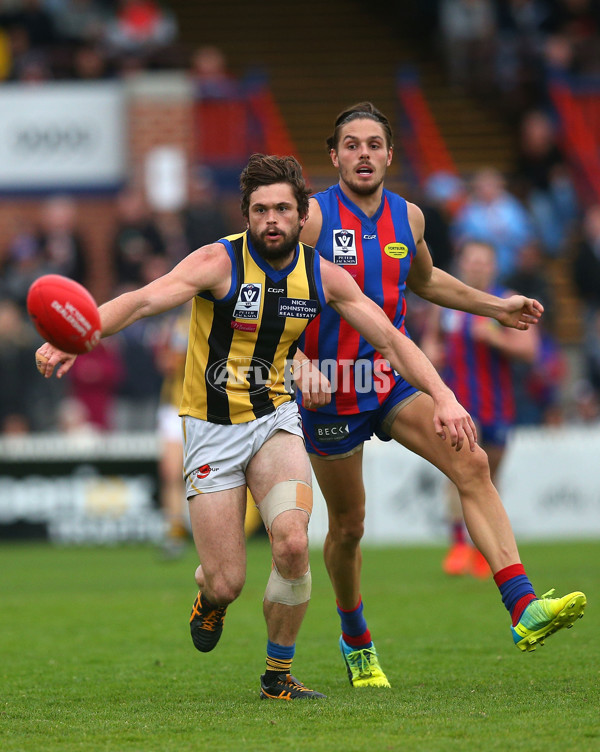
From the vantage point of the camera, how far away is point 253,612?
895cm

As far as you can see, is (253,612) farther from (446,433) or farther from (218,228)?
(218,228)

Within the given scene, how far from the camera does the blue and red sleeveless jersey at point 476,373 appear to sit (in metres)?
10.3

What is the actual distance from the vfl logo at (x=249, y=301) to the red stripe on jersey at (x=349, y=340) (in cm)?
64

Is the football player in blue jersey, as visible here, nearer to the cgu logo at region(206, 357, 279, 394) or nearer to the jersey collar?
the jersey collar

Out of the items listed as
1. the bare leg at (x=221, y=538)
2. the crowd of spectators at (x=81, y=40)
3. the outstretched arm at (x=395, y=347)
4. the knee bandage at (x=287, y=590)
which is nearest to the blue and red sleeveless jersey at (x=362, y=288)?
the outstretched arm at (x=395, y=347)

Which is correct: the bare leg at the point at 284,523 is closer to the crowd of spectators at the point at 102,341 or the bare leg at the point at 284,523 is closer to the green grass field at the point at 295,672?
the green grass field at the point at 295,672

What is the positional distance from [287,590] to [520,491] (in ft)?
29.4

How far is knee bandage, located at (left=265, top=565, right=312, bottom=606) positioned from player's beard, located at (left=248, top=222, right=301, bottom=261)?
1.35m

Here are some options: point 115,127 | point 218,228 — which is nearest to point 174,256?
point 218,228

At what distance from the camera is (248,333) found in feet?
19.0

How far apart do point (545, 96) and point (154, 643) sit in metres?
13.0

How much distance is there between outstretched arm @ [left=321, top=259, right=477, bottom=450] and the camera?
5598mm

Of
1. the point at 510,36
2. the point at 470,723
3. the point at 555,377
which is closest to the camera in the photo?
the point at 470,723

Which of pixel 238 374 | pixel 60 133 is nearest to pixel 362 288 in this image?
pixel 238 374
